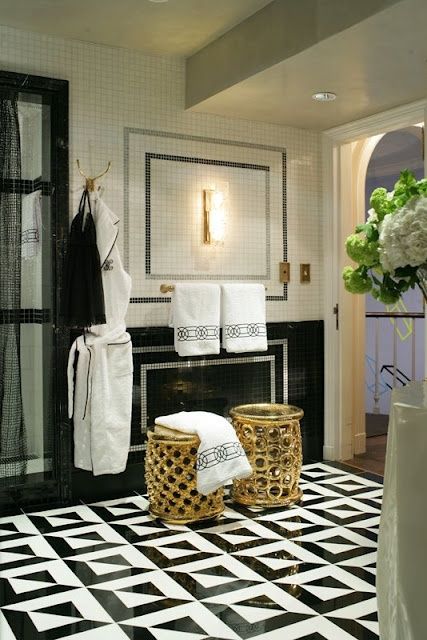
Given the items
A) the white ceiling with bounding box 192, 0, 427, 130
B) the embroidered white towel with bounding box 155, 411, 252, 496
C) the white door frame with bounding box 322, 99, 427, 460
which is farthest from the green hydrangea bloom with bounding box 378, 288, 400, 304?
the white door frame with bounding box 322, 99, 427, 460

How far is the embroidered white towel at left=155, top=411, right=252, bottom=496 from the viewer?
3475 mm

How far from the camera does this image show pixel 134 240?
13.5ft

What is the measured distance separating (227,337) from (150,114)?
137cm

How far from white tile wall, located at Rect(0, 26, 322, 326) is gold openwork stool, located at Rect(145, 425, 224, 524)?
33.2 inches

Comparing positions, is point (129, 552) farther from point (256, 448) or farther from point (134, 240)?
point (134, 240)

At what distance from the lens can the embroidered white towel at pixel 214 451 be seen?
3.47m

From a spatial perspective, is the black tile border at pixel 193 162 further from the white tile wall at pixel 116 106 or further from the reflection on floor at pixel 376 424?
the reflection on floor at pixel 376 424

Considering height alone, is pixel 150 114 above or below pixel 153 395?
above

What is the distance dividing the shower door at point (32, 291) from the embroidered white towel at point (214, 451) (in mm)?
674

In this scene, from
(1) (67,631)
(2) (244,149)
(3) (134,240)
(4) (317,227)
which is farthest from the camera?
(4) (317,227)

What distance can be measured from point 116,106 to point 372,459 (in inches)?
112

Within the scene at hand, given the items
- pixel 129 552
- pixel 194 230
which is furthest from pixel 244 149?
pixel 129 552

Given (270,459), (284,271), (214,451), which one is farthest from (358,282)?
(284,271)

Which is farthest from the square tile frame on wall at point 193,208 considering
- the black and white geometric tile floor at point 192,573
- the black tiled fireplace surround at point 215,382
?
the black and white geometric tile floor at point 192,573
